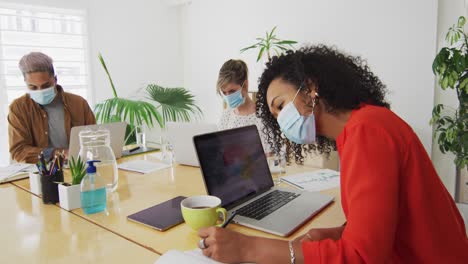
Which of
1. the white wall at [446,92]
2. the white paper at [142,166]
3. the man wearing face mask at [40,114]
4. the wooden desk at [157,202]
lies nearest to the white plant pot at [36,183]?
the wooden desk at [157,202]

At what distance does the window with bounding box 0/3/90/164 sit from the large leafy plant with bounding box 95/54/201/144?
290mm

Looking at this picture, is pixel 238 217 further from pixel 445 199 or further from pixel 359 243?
pixel 445 199

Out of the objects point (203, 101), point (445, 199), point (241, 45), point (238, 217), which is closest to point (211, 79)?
point (203, 101)

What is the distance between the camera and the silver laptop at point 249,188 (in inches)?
42.6

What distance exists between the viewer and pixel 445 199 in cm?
85

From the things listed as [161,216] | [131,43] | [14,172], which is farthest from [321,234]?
[131,43]

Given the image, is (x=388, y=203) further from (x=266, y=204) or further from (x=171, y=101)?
(x=171, y=101)

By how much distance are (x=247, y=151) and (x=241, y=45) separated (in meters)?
2.83

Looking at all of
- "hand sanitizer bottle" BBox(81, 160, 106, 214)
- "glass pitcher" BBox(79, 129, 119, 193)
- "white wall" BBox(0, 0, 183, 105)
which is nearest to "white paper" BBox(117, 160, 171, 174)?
"glass pitcher" BBox(79, 129, 119, 193)

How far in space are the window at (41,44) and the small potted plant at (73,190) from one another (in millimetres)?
2552

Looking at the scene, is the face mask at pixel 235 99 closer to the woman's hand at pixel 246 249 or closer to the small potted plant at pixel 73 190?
the small potted plant at pixel 73 190

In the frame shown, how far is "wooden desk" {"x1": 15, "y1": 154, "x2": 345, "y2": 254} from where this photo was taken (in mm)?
989

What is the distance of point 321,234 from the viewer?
944mm

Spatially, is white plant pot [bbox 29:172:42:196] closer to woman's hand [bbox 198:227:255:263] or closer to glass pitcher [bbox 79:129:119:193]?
glass pitcher [bbox 79:129:119:193]
